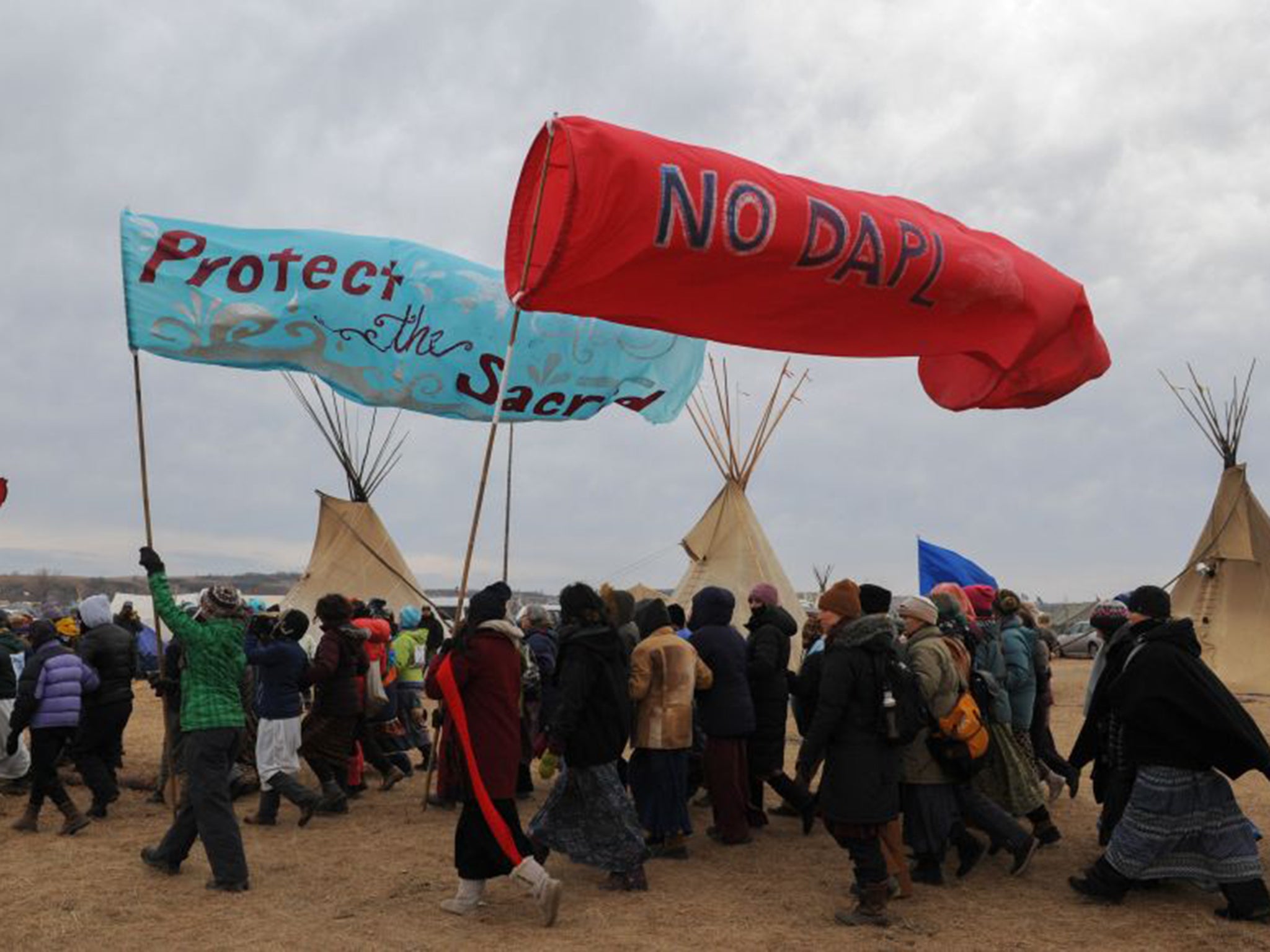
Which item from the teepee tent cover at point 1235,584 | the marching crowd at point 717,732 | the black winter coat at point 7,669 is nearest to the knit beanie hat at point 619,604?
the marching crowd at point 717,732

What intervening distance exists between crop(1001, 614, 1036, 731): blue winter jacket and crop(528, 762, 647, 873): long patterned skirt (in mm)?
2611

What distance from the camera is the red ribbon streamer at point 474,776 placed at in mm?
5160

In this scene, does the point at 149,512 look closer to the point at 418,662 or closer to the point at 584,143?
the point at 584,143

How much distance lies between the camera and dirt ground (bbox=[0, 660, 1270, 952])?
4973mm

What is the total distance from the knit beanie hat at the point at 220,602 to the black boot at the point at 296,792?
1.83 m

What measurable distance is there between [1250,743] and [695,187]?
13.0 feet

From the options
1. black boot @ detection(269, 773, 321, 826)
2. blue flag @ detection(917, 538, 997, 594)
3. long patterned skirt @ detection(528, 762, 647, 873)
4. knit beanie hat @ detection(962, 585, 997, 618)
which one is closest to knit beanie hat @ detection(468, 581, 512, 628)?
long patterned skirt @ detection(528, 762, 647, 873)

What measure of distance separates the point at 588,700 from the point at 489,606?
80cm

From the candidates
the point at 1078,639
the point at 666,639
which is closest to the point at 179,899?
the point at 666,639

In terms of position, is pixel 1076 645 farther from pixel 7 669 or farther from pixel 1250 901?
pixel 7 669

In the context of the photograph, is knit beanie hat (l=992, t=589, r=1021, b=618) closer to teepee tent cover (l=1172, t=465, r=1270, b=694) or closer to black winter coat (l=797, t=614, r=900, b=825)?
black winter coat (l=797, t=614, r=900, b=825)

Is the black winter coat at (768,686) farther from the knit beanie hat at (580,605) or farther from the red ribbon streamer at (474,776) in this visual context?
the red ribbon streamer at (474,776)

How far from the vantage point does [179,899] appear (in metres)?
5.52

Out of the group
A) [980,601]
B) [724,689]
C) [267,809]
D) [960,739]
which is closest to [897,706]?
[960,739]
